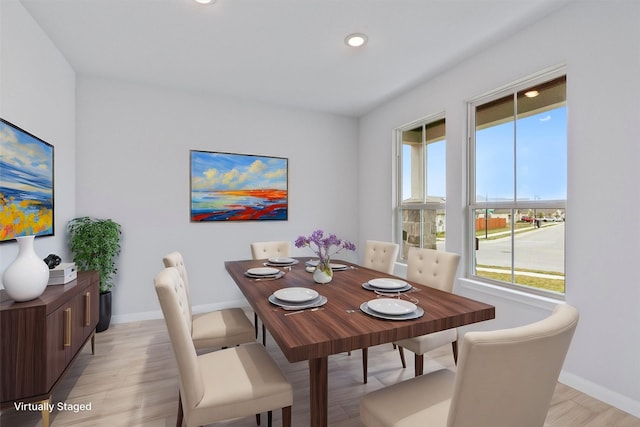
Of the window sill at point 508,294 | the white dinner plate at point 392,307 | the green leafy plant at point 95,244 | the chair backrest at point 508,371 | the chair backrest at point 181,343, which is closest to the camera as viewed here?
the chair backrest at point 508,371

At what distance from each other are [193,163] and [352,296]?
2878 millimetres

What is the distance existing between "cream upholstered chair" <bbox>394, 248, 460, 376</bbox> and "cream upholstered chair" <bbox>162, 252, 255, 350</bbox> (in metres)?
1.07

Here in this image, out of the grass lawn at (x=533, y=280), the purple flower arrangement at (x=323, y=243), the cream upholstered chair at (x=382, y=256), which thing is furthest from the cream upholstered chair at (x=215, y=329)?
the grass lawn at (x=533, y=280)

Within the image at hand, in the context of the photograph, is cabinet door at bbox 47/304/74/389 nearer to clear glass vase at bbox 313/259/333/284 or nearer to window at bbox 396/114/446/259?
clear glass vase at bbox 313/259/333/284

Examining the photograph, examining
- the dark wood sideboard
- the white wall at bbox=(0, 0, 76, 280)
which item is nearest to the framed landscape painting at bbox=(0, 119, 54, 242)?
the white wall at bbox=(0, 0, 76, 280)

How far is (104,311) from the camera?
3.17m

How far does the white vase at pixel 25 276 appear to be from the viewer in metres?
1.64

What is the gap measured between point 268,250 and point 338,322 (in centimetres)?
209

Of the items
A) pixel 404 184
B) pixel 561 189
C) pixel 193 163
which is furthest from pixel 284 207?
pixel 561 189

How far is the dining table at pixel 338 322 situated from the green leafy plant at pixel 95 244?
2.00 metres

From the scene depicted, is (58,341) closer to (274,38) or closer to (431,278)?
(431,278)

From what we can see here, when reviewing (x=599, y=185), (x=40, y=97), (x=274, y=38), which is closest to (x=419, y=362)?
(x=599, y=185)

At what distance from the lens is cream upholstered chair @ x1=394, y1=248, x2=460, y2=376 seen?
195 centimetres

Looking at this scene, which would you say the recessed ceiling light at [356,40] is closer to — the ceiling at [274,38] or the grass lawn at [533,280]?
the ceiling at [274,38]
